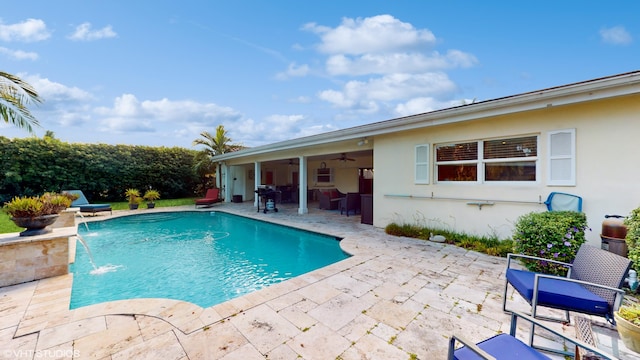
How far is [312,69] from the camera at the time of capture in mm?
12938

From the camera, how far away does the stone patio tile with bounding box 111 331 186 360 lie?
90.0 inches

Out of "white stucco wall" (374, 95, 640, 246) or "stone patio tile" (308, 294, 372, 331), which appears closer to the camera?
"stone patio tile" (308, 294, 372, 331)

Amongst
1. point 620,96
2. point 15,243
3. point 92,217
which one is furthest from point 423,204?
point 92,217

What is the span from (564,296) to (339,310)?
227 cm

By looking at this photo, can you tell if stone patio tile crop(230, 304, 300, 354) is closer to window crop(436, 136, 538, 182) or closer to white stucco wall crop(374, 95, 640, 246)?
white stucco wall crop(374, 95, 640, 246)

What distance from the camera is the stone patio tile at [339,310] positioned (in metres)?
2.91

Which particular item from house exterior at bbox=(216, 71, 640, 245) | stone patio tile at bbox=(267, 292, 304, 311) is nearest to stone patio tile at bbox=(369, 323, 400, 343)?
stone patio tile at bbox=(267, 292, 304, 311)

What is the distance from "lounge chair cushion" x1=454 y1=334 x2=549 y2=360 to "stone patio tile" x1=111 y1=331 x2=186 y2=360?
2.32 metres

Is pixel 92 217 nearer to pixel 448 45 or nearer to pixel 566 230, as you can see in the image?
pixel 566 230

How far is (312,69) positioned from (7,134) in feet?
51.2

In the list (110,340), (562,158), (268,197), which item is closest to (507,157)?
(562,158)

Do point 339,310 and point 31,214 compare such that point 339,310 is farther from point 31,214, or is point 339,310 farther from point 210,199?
point 210,199

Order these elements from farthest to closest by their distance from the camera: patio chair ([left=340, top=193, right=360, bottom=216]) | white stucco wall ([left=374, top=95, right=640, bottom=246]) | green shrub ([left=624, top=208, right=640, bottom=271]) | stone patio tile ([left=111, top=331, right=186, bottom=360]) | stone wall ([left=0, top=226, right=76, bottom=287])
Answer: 1. patio chair ([left=340, top=193, right=360, bottom=216])
2. white stucco wall ([left=374, top=95, right=640, bottom=246])
3. stone wall ([left=0, top=226, right=76, bottom=287])
4. green shrub ([left=624, top=208, right=640, bottom=271])
5. stone patio tile ([left=111, top=331, right=186, bottom=360])

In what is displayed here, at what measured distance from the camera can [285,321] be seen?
9.59 feet
